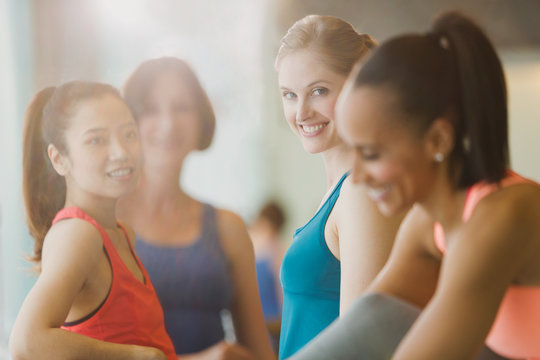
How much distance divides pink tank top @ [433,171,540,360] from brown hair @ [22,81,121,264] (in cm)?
43

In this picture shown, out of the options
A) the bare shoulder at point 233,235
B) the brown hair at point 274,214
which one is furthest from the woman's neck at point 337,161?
the brown hair at point 274,214

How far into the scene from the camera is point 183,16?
142cm

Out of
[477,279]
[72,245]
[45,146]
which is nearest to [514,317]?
[477,279]

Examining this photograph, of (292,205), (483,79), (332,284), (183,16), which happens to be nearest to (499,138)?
(483,79)

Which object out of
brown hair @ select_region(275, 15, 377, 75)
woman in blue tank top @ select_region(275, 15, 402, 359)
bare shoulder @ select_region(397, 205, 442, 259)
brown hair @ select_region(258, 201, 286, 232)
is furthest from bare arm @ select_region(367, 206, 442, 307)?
brown hair @ select_region(258, 201, 286, 232)

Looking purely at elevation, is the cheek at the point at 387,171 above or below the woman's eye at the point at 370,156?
below

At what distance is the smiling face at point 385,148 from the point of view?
339 mm

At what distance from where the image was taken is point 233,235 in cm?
74

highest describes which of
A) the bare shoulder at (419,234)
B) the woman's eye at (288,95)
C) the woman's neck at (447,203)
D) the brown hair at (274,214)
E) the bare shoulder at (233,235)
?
the woman's eye at (288,95)

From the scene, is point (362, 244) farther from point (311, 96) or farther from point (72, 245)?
point (72, 245)

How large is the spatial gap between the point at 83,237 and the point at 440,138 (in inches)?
14.7

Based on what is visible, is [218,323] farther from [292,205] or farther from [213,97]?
[292,205]

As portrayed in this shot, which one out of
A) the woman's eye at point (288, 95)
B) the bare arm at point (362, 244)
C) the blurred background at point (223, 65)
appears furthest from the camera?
the blurred background at point (223, 65)

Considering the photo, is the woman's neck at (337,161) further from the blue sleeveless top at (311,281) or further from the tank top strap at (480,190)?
the tank top strap at (480,190)
